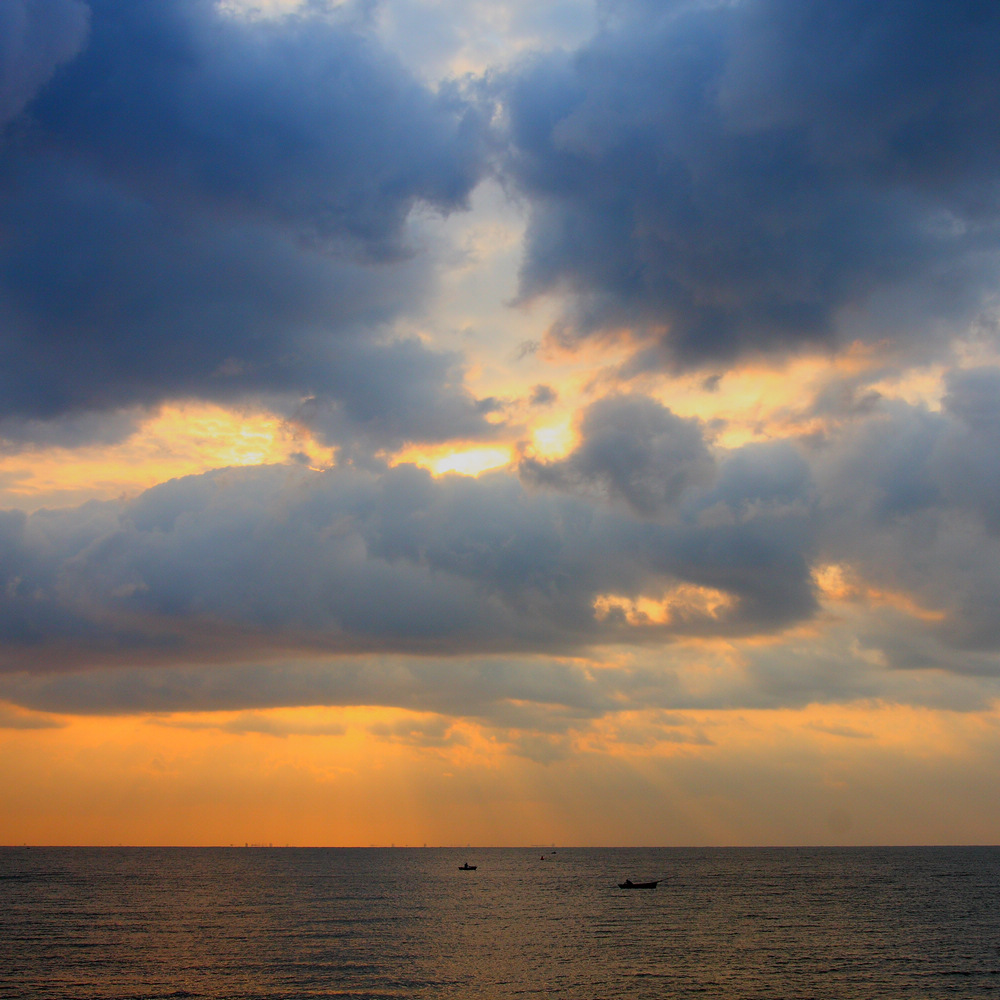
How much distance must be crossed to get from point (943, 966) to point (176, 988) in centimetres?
7587

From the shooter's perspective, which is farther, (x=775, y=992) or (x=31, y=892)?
(x=31, y=892)

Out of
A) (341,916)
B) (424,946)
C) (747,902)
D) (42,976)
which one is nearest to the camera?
(42,976)

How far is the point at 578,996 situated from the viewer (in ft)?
257

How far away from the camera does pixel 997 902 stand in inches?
6658

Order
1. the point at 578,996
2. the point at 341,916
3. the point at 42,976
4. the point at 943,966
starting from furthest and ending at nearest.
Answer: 1. the point at 341,916
2. the point at 943,966
3. the point at 42,976
4. the point at 578,996

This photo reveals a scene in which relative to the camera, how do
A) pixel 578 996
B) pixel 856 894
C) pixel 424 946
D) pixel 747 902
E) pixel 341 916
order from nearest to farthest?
1. pixel 578 996
2. pixel 424 946
3. pixel 341 916
4. pixel 747 902
5. pixel 856 894

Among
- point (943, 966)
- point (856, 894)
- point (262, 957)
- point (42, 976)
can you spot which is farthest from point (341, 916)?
point (856, 894)

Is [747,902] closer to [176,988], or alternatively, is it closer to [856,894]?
[856,894]

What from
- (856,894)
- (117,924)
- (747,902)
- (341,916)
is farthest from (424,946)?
(856,894)

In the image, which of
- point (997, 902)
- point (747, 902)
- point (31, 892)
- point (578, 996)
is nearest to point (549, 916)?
point (747, 902)

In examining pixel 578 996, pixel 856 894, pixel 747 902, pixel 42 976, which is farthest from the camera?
pixel 856 894

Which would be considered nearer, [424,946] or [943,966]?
[943,966]

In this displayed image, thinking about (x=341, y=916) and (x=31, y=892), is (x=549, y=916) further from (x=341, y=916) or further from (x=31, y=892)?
(x=31, y=892)

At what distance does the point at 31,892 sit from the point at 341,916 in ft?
294
